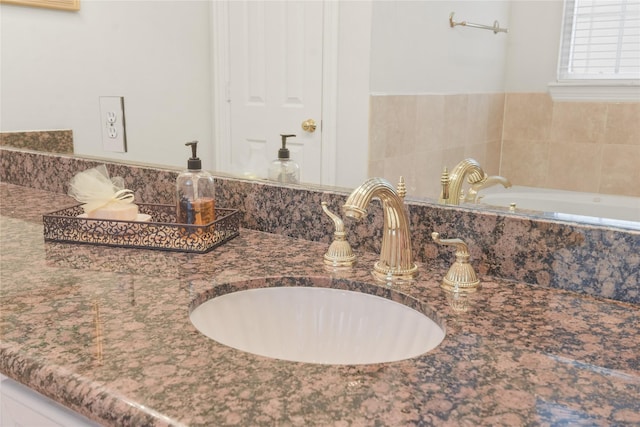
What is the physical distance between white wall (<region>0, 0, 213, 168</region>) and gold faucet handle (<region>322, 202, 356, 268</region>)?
0.51m

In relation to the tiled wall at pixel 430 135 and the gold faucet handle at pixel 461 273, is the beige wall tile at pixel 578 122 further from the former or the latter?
the gold faucet handle at pixel 461 273

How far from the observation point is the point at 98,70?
4.96 ft

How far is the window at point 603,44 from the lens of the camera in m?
0.81

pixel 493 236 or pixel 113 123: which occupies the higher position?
pixel 113 123

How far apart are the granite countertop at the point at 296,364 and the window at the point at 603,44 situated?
1.01 ft

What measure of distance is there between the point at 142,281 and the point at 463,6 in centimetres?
67

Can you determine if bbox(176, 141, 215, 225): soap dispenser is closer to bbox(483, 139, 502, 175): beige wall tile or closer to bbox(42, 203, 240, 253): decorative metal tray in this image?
bbox(42, 203, 240, 253): decorative metal tray

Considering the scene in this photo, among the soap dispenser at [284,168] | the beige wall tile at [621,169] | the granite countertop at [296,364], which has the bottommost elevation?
the granite countertop at [296,364]

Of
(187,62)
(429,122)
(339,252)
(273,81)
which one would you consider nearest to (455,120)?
(429,122)

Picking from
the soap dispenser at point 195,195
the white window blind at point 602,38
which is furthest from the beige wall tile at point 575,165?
the soap dispenser at point 195,195

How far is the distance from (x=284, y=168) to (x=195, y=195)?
18cm

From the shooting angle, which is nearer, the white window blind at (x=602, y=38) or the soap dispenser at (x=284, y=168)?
the white window blind at (x=602, y=38)

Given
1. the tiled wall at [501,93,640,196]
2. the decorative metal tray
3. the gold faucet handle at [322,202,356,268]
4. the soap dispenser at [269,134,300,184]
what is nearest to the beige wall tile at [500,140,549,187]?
the tiled wall at [501,93,640,196]

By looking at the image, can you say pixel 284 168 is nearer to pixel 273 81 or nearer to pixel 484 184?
pixel 273 81
